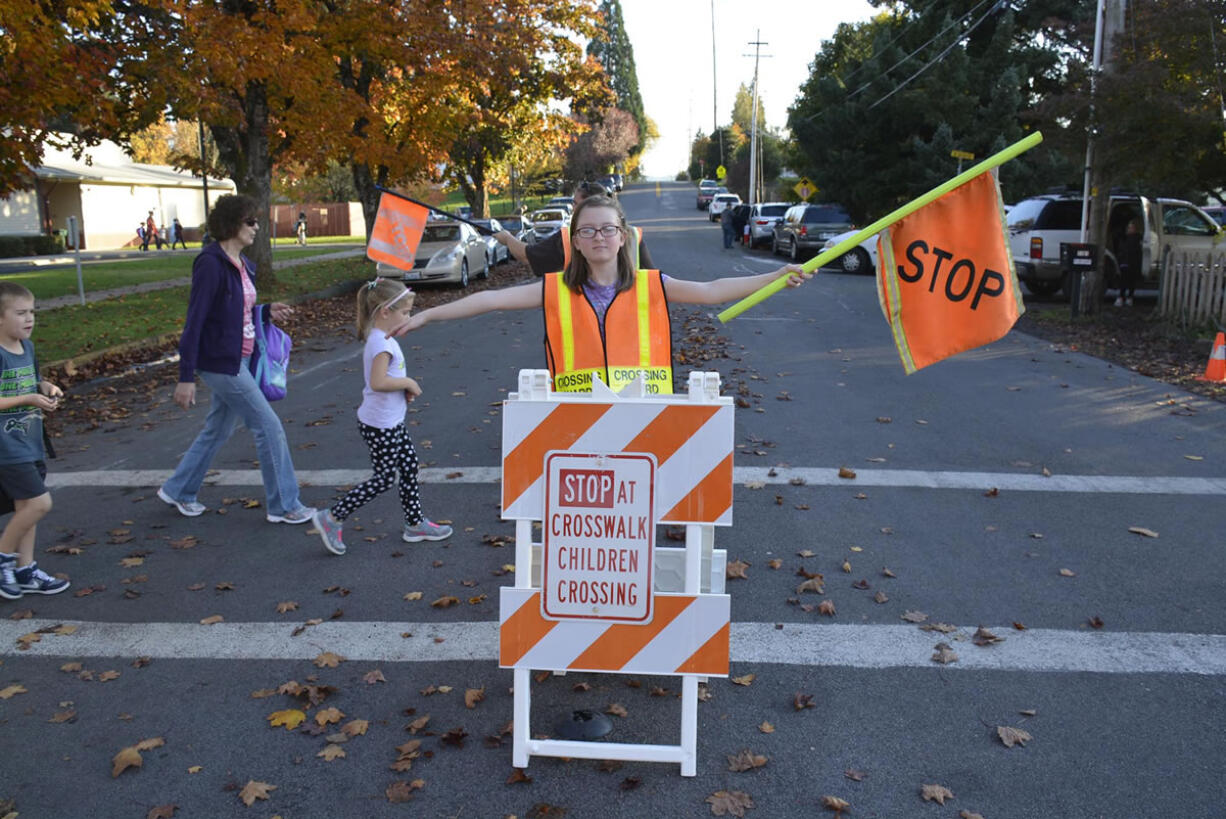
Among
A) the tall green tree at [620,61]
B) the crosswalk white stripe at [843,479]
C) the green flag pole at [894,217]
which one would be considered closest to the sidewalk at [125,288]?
the crosswalk white stripe at [843,479]

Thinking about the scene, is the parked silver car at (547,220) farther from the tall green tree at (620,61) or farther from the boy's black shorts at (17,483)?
the tall green tree at (620,61)

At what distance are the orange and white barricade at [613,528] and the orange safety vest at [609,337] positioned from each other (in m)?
0.47

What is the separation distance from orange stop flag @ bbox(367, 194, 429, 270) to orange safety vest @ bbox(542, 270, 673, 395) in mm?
2778

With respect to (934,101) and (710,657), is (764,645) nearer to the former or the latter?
Answer: (710,657)

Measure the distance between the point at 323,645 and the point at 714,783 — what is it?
6.89 ft

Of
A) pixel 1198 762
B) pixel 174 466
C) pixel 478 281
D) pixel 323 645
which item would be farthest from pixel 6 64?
pixel 478 281

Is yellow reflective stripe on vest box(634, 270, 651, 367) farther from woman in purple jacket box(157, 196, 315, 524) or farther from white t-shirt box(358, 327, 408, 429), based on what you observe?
woman in purple jacket box(157, 196, 315, 524)

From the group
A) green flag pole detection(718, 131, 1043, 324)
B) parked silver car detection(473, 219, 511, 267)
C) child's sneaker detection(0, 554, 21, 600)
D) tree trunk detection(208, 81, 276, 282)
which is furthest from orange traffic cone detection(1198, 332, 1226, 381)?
parked silver car detection(473, 219, 511, 267)

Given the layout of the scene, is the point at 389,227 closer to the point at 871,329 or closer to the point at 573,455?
the point at 573,455

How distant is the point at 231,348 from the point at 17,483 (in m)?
1.44

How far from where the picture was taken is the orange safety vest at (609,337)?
13.1 ft

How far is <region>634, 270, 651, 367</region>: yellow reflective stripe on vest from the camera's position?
158 inches

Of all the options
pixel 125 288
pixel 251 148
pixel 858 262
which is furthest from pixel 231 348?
pixel 858 262

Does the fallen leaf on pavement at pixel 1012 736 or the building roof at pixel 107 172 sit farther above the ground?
the building roof at pixel 107 172
